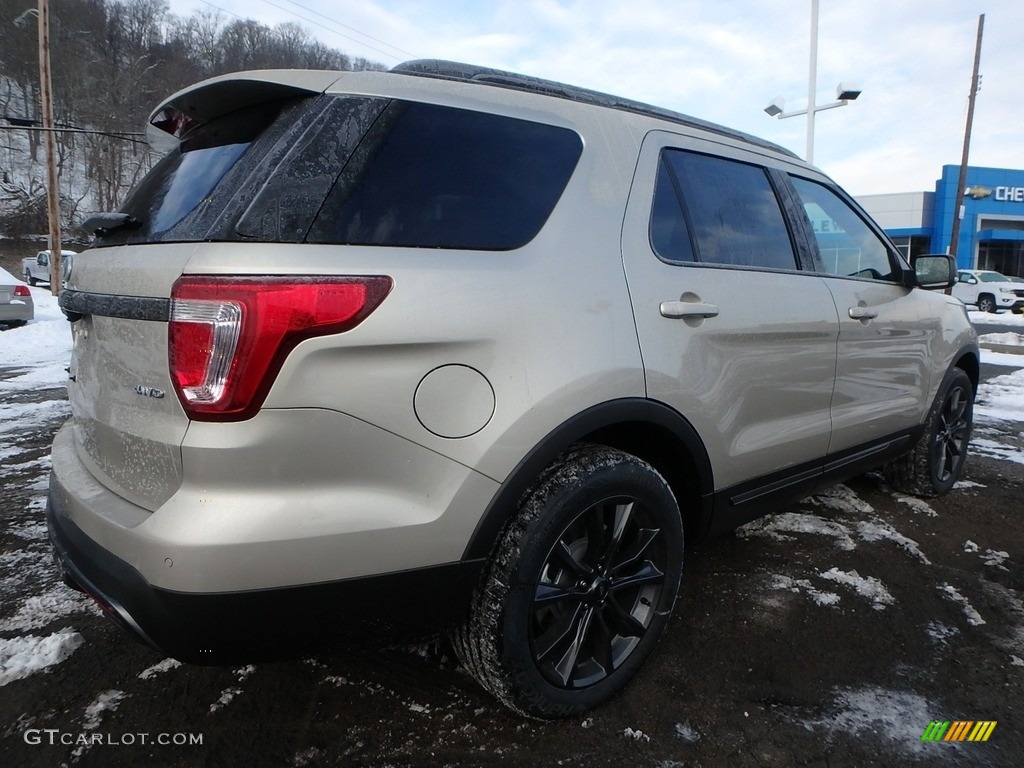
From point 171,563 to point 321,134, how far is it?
104 centimetres

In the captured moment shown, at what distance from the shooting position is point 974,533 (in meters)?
3.55

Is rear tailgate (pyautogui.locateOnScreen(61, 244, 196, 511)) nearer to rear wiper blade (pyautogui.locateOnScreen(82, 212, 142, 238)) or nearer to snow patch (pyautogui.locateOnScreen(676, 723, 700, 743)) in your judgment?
rear wiper blade (pyautogui.locateOnScreen(82, 212, 142, 238))

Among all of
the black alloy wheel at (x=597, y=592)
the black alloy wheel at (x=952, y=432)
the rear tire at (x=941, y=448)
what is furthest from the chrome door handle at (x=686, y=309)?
the black alloy wheel at (x=952, y=432)

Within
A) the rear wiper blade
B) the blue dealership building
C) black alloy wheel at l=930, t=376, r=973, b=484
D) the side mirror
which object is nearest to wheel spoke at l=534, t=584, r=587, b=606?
the rear wiper blade

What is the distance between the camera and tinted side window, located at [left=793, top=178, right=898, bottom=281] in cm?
313

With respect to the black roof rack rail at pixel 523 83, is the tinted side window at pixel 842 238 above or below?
below

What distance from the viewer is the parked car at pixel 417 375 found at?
1.49 metres

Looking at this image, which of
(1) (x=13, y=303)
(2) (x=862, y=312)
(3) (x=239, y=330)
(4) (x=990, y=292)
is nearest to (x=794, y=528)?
(2) (x=862, y=312)

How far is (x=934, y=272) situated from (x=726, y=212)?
71.4 inches

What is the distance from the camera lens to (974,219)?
122 feet

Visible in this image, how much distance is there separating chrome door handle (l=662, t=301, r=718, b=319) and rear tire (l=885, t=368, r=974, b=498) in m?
2.29

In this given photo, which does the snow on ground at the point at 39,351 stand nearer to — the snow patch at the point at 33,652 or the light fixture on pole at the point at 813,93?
the snow patch at the point at 33,652

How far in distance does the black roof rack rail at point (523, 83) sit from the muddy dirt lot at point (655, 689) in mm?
1591

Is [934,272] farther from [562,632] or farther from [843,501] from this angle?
[562,632]
